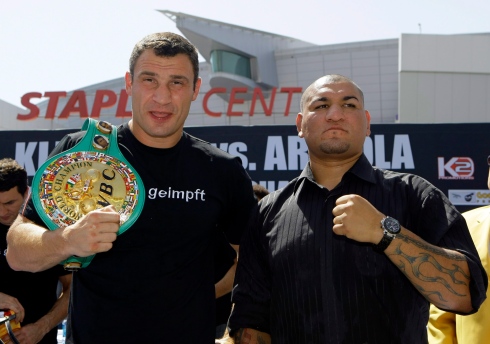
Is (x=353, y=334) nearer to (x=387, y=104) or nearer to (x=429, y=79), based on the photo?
(x=429, y=79)

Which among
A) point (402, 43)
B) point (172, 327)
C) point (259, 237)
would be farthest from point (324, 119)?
point (402, 43)

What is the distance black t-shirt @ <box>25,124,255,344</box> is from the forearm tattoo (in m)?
0.79

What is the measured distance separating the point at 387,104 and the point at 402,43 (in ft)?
51.0

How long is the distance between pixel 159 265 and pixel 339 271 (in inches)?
27.4

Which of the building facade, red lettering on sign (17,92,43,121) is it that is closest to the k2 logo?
the building facade

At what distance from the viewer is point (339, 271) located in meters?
2.28

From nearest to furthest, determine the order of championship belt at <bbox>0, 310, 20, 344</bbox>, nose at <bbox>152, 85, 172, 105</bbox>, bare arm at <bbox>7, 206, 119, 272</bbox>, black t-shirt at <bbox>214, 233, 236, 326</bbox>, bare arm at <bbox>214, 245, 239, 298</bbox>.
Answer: bare arm at <bbox>7, 206, 119, 272</bbox>, nose at <bbox>152, 85, 172, 105</bbox>, black t-shirt at <bbox>214, 233, 236, 326</bbox>, bare arm at <bbox>214, 245, 239, 298</bbox>, championship belt at <bbox>0, 310, 20, 344</bbox>

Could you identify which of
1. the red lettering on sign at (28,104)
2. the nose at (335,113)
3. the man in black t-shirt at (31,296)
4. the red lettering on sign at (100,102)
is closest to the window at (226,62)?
the red lettering on sign at (100,102)

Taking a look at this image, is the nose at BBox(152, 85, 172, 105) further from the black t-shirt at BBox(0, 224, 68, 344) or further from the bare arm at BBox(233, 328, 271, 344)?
the black t-shirt at BBox(0, 224, 68, 344)

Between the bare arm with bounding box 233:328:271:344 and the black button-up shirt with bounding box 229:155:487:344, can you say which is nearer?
→ the black button-up shirt with bounding box 229:155:487:344

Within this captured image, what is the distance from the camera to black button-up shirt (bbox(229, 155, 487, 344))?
7.26 feet

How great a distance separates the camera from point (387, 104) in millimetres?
37250

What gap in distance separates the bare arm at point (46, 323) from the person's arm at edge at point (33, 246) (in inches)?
53.5

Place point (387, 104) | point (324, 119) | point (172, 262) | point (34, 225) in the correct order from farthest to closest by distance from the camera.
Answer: point (387, 104), point (324, 119), point (172, 262), point (34, 225)
